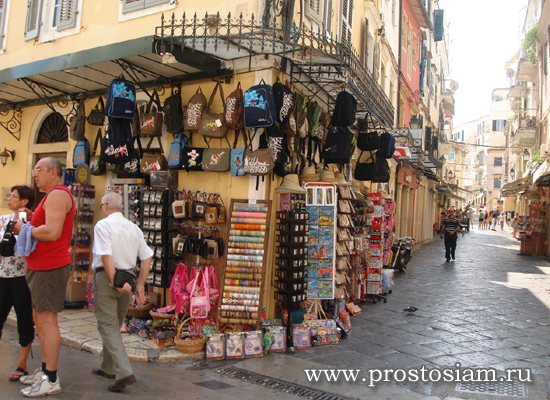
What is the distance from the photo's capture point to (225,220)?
6.99 metres

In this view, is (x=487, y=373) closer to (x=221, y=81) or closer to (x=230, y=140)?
(x=230, y=140)

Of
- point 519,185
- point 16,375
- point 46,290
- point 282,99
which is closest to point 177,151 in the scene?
point 282,99

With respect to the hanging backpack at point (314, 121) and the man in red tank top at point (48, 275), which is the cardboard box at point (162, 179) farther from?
the man in red tank top at point (48, 275)

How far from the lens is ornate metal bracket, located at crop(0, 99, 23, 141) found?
10.6 metres

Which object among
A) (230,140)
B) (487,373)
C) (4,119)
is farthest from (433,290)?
(4,119)

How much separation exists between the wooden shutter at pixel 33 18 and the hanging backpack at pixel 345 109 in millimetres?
6543

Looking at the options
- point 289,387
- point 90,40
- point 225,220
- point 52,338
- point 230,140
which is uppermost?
point 90,40

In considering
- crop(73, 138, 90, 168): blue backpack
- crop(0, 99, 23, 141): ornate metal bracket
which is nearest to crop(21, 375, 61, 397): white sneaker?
crop(73, 138, 90, 168): blue backpack

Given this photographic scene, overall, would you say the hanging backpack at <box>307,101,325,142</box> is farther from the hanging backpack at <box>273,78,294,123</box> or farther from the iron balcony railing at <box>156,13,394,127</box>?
the hanging backpack at <box>273,78,294,123</box>

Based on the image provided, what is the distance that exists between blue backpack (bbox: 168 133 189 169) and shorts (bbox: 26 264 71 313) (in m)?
A: 3.15

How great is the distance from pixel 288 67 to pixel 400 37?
40.5 feet

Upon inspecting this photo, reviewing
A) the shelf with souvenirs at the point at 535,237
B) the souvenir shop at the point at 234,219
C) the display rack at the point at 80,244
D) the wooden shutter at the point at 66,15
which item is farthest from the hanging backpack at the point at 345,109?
the shelf with souvenirs at the point at 535,237

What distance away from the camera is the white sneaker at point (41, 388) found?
434 cm

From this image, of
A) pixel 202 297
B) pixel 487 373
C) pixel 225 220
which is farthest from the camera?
pixel 225 220
